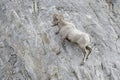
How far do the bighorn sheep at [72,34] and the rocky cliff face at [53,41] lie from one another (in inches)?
8.4

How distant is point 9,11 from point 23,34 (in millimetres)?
1483

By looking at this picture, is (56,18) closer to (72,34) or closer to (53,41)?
(53,41)

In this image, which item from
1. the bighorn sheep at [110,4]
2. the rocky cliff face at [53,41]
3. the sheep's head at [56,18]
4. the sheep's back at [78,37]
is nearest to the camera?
the rocky cliff face at [53,41]

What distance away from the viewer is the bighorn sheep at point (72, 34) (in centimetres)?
1070

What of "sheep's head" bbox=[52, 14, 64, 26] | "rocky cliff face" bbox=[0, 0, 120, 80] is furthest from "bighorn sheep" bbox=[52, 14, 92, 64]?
"rocky cliff face" bbox=[0, 0, 120, 80]

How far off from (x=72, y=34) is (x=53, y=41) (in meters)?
0.84

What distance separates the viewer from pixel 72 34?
10867mm

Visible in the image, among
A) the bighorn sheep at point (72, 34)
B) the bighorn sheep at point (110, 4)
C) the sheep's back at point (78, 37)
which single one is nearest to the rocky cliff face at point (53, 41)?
the bighorn sheep at point (110, 4)

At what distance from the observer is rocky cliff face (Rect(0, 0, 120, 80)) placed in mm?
10477

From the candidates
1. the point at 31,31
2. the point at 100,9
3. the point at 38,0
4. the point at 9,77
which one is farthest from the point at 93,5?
the point at 9,77

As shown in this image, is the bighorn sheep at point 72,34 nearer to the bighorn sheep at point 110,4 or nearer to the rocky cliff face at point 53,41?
the rocky cliff face at point 53,41

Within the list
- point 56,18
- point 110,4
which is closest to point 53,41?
point 56,18

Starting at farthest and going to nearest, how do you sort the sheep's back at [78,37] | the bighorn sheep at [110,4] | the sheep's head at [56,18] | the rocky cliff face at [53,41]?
the bighorn sheep at [110,4]
the sheep's head at [56,18]
the sheep's back at [78,37]
the rocky cliff face at [53,41]

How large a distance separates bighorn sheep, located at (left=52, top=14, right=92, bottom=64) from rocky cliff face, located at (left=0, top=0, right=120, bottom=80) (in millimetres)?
214
